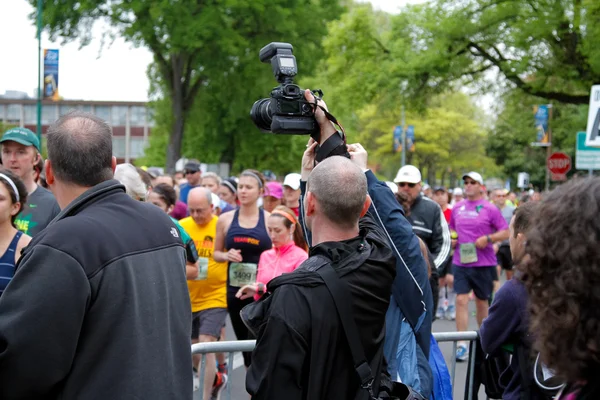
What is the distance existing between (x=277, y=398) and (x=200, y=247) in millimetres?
4974

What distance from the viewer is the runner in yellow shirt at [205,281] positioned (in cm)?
702

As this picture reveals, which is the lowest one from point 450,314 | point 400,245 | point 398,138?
point 450,314

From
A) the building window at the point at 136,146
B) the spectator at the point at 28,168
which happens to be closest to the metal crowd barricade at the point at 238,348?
the spectator at the point at 28,168

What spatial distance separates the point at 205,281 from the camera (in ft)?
23.8

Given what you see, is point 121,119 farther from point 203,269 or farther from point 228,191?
point 203,269

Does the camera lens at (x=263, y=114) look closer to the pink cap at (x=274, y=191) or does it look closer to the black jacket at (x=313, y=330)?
the black jacket at (x=313, y=330)

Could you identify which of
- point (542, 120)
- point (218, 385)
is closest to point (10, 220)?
point (218, 385)

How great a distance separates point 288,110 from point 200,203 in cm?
426

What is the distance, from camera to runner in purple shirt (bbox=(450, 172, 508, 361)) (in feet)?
31.9

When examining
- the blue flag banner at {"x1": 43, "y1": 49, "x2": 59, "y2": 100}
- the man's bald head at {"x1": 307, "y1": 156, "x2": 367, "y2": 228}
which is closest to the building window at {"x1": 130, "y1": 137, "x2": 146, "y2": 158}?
the blue flag banner at {"x1": 43, "y1": 49, "x2": 59, "y2": 100}

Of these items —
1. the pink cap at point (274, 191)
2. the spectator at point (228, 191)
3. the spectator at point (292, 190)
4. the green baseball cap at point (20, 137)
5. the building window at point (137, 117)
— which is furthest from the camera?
the building window at point (137, 117)

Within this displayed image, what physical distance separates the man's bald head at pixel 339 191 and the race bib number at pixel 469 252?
23.1 feet

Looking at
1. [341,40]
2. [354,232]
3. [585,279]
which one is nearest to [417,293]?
[354,232]

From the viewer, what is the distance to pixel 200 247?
751 cm
